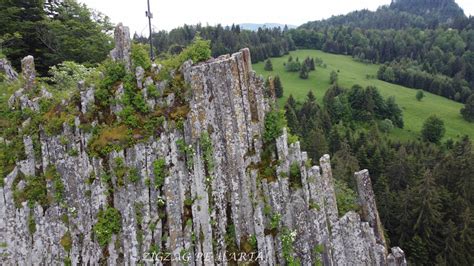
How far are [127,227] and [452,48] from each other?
220862 mm

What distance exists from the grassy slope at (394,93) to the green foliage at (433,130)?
17.4 feet

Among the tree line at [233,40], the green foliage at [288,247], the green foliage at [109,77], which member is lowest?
the green foliage at [288,247]

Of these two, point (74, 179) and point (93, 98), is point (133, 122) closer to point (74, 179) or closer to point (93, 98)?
point (93, 98)

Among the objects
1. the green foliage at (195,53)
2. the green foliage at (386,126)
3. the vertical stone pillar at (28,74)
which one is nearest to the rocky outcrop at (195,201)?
the green foliage at (195,53)

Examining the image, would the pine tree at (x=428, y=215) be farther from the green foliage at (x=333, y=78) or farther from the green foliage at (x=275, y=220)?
the green foliage at (x=333, y=78)

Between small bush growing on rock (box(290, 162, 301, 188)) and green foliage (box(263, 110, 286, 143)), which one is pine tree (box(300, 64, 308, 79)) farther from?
small bush growing on rock (box(290, 162, 301, 188))

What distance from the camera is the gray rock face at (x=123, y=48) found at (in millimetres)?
19344

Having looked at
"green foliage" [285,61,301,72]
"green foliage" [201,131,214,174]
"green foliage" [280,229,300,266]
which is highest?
"green foliage" [285,61,301,72]

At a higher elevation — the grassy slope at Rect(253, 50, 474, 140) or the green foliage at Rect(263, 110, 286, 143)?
the green foliage at Rect(263, 110, 286, 143)

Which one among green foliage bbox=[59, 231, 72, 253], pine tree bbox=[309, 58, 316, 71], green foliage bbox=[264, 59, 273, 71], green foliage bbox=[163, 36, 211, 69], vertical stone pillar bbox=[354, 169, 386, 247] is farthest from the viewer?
pine tree bbox=[309, 58, 316, 71]

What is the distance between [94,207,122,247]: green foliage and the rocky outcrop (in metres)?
0.22

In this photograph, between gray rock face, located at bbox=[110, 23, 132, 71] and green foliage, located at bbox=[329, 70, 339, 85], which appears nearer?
gray rock face, located at bbox=[110, 23, 132, 71]

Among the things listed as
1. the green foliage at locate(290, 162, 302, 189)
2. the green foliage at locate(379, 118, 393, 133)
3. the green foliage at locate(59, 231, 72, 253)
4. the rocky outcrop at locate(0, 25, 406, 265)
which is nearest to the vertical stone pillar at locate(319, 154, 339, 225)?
the rocky outcrop at locate(0, 25, 406, 265)

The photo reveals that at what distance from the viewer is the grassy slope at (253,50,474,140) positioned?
397 feet
